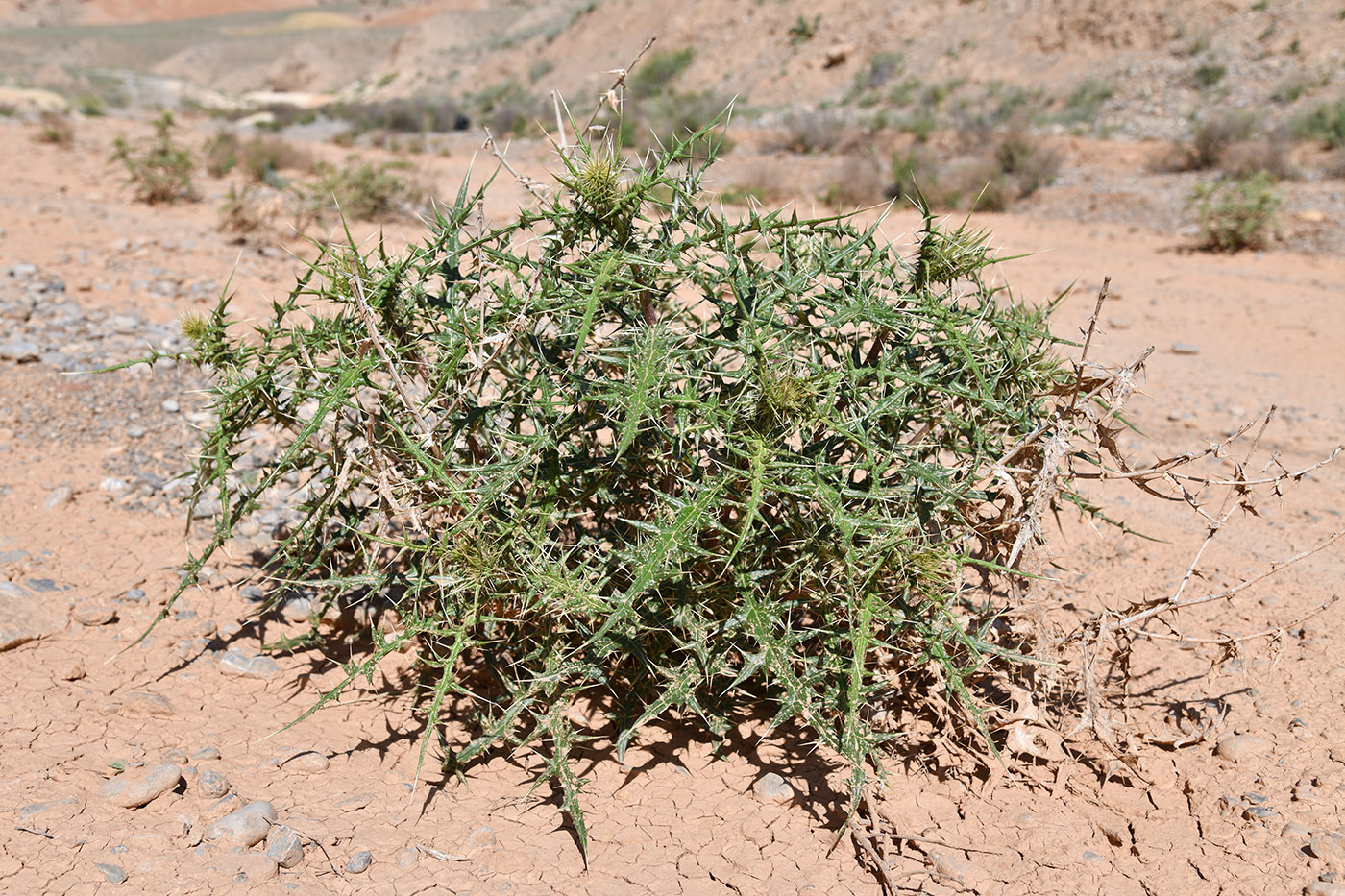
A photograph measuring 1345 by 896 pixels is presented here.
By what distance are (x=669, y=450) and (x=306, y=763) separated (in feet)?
3.62

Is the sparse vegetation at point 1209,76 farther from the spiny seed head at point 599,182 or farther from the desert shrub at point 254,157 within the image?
the spiny seed head at point 599,182

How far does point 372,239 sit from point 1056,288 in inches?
207

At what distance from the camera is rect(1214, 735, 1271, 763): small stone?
83.6 inches

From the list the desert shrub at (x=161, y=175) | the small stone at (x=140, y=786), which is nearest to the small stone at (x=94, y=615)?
the small stone at (x=140, y=786)

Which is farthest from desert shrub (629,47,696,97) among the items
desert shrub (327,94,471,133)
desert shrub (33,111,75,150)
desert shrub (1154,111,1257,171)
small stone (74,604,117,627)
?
small stone (74,604,117,627)

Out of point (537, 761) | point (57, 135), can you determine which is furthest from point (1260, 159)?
point (57, 135)

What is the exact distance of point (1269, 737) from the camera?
7.13 ft

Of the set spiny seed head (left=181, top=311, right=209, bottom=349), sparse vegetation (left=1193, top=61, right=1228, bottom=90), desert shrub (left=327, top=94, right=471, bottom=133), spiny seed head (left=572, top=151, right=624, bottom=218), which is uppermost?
sparse vegetation (left=1193, top=61, right=1228, bottom=90)

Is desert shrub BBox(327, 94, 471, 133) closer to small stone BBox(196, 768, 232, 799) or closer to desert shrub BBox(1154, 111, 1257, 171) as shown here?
desert shrub BBox(1154, 111, 1257, 171)

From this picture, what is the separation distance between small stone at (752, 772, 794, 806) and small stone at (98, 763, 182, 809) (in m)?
1.25

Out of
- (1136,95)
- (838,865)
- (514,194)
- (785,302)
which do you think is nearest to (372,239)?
(514,194)

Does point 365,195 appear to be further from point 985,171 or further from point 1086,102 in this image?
point 1086,102

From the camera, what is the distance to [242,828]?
176 cm

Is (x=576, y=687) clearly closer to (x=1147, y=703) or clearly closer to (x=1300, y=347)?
(x=1147, y=703)
